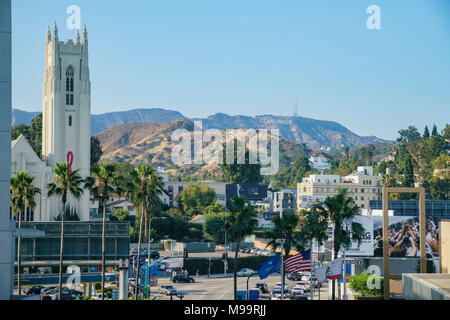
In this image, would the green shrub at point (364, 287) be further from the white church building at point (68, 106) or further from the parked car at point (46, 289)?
the white church building at point (68, 106)

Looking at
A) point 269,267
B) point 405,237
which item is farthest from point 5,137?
point 405,237

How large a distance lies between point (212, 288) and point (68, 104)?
5378 cm

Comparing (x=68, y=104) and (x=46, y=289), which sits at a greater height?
(x=68, y=104)

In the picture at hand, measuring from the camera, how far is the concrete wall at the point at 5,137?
27.0 m

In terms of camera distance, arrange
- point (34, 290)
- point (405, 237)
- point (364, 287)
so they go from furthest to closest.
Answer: point (405, 237) < point (34, 290) < point (364, 287)

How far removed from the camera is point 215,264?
105688 mm

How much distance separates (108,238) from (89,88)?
49.4 meters

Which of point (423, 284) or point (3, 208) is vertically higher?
point (3, 208)

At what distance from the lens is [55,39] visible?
120875 mm

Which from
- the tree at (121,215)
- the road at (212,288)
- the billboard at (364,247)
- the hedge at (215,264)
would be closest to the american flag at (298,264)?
the road at (212,288)

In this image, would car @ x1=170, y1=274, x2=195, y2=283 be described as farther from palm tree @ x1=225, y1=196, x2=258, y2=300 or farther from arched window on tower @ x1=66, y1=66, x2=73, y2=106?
arched window on tower @ x1=66, y1=66, x2=73, y2=106

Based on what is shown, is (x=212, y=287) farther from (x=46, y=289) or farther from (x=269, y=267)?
(x=269, y=267)
